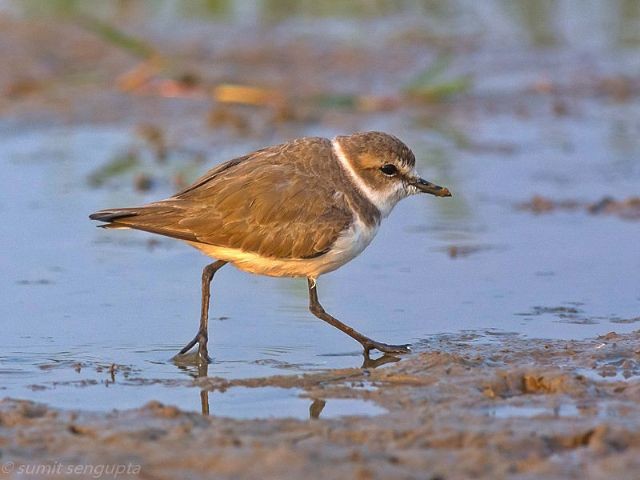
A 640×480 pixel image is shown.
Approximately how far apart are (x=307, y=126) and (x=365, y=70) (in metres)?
2.39

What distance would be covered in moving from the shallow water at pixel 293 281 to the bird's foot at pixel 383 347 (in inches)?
3.2

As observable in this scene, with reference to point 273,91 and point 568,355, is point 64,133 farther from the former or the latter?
point 568,355

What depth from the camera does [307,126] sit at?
1284 cm

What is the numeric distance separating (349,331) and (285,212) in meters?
0.79

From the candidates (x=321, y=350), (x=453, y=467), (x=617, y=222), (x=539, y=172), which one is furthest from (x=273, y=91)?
(x=453, y=467)

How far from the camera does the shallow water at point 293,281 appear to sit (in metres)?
6.97

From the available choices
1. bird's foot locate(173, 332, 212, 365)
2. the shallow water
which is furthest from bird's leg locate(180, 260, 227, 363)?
the shallow water

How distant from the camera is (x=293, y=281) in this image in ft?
29.3

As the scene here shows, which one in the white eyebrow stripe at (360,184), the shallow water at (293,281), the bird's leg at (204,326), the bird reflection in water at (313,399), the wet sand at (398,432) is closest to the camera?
the wet sand at (398,432)

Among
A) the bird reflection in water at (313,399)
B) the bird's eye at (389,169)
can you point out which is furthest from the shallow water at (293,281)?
the bird's eye at (389,169)

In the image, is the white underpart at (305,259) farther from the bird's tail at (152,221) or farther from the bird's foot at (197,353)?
the bird's foot at (197,353)

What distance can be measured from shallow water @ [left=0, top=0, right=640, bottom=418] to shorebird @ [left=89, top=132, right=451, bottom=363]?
409 millimetres

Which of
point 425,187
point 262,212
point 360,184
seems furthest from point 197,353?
point 425,187

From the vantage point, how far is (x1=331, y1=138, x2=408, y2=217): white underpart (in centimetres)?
761
